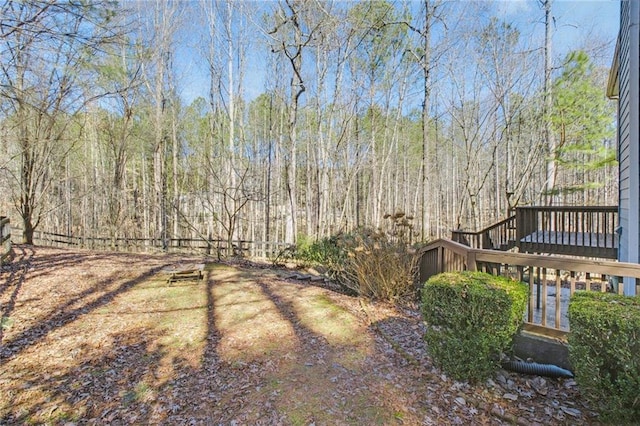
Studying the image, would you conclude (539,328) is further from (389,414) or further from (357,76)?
(357,76)

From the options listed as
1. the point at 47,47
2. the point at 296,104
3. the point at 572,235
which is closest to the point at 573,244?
the point at 572,235

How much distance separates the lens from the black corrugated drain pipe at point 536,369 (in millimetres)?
2896

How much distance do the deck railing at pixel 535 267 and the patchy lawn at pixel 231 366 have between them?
826mm

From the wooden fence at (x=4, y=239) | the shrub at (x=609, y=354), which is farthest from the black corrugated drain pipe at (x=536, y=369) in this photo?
the wooden fence at (x=4, y=239)

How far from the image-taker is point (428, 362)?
3285mm

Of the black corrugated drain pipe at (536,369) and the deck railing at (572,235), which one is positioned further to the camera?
the deck railing at (572,235)

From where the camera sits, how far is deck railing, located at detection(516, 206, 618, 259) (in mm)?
6168

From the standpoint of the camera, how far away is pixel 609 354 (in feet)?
7.10

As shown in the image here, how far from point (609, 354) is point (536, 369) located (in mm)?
922

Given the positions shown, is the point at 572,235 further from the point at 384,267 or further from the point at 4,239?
the point at 4,239

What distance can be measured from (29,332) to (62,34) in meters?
3.63

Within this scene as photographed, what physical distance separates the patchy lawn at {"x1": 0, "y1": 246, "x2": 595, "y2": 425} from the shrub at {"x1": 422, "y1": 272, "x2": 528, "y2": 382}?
20 centimetres

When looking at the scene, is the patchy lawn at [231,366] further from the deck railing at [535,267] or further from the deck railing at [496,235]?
the deck railing at [496,235]

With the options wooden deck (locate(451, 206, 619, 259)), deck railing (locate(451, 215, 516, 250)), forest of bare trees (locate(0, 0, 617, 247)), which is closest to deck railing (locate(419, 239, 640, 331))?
wooden deck (locate(451, 206, 619, 259))
